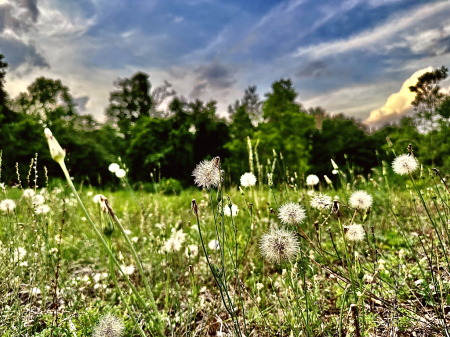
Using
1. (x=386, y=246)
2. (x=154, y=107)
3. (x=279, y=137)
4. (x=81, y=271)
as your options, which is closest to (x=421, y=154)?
(x=279, y=137)

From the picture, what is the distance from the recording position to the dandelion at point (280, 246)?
3.99 feet

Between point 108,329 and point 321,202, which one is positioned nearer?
point 108,329

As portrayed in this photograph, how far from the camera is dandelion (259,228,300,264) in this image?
1.22m

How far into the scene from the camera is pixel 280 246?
48.7 inches

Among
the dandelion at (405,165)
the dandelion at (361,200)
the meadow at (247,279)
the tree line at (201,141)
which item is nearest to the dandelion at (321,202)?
the meadow at (247,279)

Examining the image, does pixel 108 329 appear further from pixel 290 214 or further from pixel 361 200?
pixel 361 200

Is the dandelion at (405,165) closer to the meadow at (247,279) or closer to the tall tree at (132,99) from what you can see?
the meadow at (247,279)

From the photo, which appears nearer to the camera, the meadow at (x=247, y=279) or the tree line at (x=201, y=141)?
the meadow at (x=247, y=279)

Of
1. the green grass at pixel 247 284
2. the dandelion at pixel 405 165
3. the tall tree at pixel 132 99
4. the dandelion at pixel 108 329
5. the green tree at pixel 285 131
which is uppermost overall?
the tall tree at pixel 132 99

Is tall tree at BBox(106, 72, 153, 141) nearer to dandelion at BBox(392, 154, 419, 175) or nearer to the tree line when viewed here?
the tree line

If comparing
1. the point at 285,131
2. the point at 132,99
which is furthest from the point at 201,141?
the point at 132,99

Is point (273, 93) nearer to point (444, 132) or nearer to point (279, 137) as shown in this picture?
point (279, 137)

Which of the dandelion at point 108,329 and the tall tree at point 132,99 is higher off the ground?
the tall tree at point 132,99

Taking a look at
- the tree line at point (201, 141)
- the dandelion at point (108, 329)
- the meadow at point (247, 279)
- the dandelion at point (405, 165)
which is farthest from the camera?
the tree line at point (201, 141)
